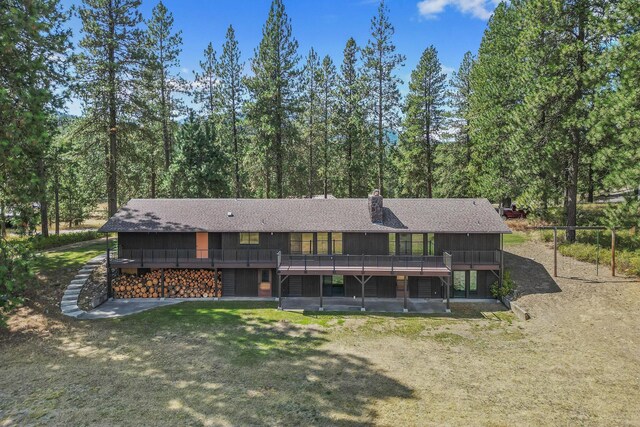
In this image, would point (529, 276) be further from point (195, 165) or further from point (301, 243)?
point (195, 165)

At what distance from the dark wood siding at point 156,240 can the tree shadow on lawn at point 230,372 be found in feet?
16.7

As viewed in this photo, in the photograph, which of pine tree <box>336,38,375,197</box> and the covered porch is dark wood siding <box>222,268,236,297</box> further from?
pine tree <box>336,38,375,197</box>

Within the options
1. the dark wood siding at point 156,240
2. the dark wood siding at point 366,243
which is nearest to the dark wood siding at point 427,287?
the dark wood siding at point 366,243

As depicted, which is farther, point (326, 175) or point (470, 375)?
point (326, 175)

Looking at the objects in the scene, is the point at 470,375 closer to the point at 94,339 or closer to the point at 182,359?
the point at 182,359

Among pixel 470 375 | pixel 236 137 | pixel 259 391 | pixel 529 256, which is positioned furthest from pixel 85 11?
pixel 529 256

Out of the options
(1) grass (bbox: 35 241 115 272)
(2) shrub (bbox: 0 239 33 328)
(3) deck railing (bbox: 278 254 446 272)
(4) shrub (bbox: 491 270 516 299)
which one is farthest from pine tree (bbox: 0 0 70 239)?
(4) shrub (bbox: 491 270 516 299)

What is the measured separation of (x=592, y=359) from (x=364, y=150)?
27.1 m

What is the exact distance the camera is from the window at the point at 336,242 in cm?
2370

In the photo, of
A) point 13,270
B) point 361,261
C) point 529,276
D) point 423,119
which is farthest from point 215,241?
point 423,119

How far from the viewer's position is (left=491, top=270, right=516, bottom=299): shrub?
22.6 meters

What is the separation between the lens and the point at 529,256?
88.4ft

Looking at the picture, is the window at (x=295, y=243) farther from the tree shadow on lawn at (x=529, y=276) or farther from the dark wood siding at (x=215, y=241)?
the tree shadow on lawn at (x=529, y=276)

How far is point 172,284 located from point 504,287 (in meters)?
19.4
